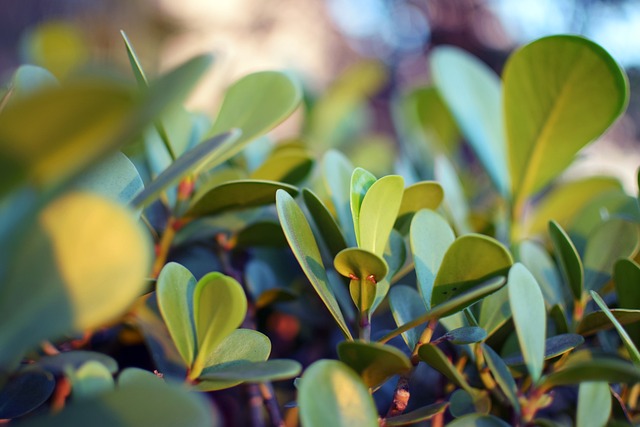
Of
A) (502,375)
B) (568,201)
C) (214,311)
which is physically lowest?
(568,201)

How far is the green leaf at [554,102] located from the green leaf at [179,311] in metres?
0.34

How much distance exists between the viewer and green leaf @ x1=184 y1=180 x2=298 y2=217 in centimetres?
38

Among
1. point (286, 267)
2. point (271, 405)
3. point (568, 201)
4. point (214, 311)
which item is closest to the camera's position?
point (214, 311)

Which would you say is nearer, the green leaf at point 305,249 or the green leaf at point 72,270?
the green leaf at point 72,270

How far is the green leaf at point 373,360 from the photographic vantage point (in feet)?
0.96

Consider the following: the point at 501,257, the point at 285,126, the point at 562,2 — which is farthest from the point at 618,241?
the point at 285,126

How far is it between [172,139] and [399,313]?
23 cm

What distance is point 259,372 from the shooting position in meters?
0.29

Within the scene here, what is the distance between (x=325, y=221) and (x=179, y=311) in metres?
0.11

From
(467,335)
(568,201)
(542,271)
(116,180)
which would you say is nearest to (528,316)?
(467,335)

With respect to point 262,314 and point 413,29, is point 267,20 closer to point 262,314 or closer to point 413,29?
point 413,29

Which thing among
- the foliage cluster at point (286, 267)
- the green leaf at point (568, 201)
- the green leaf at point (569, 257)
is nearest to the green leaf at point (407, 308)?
the foliage cluster at point (286, 267)

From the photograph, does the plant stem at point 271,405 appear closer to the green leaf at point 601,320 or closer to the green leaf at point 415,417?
the green leaf at point 415,417

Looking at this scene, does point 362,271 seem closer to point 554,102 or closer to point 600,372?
point 600,372
